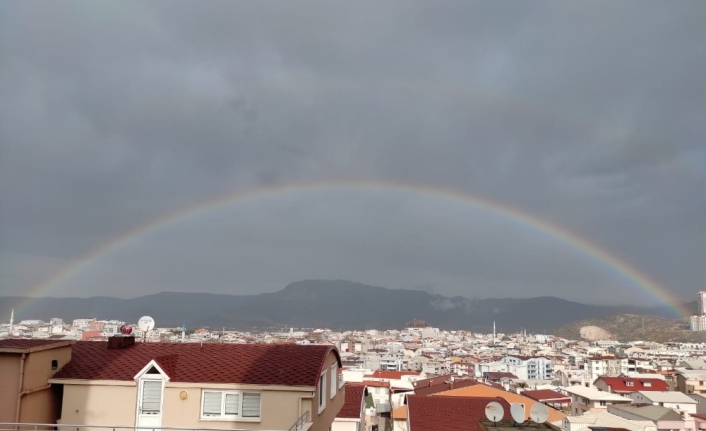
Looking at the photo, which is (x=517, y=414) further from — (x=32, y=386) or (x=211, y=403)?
(x=32, y=386)

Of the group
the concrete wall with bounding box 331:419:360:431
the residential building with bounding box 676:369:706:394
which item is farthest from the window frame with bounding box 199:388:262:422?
the residential building with bounding box 676:369:706:394

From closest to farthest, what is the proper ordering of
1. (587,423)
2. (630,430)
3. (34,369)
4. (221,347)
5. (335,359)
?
(34,369), (221,347), (335,359), (630,430), (587,423)

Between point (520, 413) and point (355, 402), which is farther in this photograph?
point (355, 402)

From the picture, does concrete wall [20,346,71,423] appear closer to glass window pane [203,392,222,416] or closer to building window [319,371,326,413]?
glass window pane [203,392,222,416]

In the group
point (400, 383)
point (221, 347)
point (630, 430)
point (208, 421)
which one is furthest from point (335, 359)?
point (400, 383)

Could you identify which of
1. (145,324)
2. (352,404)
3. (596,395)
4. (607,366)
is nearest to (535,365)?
(607,366)

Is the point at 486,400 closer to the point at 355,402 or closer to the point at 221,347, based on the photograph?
the point at 355,402
